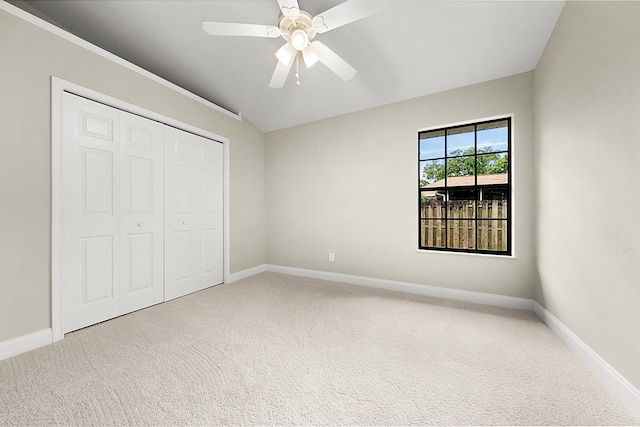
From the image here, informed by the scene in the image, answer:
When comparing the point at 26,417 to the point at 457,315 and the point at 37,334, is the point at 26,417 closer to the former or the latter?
the point at 37,334

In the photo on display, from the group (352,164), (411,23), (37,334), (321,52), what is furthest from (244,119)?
(37,334)

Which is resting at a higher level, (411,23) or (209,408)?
(411,23)

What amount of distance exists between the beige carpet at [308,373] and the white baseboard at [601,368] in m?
0.05

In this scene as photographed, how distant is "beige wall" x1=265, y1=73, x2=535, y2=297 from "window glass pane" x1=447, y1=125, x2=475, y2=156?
0.62 ft

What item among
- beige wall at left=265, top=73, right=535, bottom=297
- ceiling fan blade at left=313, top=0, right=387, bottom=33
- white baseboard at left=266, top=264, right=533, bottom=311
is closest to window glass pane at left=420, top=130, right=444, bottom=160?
beige wall at left=265, top=73, right=535, bottom=297

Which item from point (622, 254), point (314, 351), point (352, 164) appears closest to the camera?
point (622, 254)

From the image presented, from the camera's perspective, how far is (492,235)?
2955mm

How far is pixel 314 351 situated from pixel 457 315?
1557 millimetres

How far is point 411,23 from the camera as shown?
7.25 ft

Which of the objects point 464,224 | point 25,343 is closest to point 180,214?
point 25,343

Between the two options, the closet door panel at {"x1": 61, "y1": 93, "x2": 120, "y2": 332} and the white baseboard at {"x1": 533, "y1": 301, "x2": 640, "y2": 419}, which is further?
the closet door panel at {"x1": 61, "y1": 93, "x2": 120, "y2": 332}

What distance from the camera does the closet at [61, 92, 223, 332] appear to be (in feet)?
6.97

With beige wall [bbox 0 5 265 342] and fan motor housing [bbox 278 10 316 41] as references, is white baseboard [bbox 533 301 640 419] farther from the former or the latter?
beige wall [bbox 0 5 265 342]

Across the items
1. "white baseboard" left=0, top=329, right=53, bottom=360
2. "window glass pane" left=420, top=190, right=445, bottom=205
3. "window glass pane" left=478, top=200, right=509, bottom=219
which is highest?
"window glass pane" left=420, top=190, right=445, bottom=205
